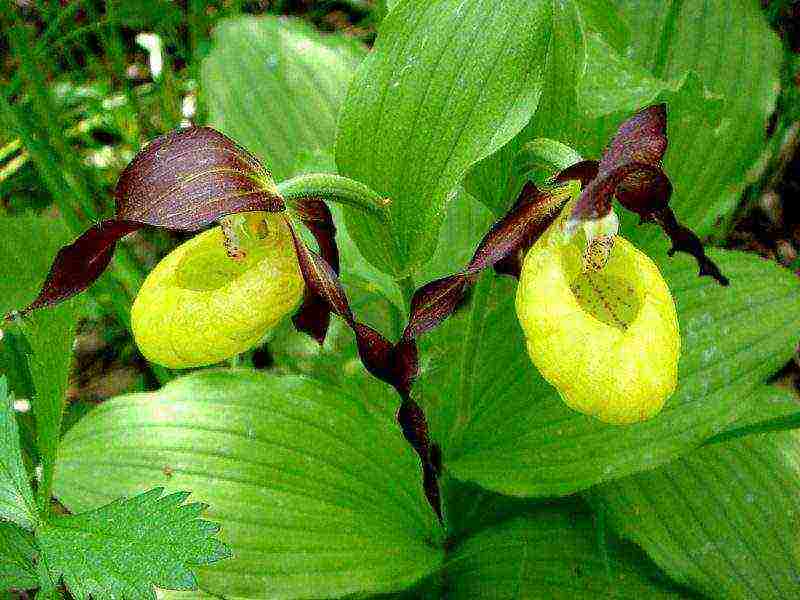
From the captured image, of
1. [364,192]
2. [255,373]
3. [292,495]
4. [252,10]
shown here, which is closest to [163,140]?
[364,192]

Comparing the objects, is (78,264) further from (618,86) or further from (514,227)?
(618,86)

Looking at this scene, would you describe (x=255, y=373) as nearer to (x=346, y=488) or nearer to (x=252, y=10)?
(x=346, y=488)

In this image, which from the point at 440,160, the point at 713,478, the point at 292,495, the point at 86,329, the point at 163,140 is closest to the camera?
the point at 163,140

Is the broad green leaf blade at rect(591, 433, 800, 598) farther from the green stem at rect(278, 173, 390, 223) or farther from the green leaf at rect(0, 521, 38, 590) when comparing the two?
the green leaf at rect(0, 521, 38, 590)

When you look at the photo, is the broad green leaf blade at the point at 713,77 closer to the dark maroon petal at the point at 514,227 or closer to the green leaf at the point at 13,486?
the dark maroon petal at the point at 514,227

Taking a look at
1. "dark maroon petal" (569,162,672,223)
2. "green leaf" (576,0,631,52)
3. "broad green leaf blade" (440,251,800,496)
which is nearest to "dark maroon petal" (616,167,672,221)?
"dark maroon petal" (569,162,672,223)

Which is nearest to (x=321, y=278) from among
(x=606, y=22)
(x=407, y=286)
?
(x=407, y=286)
